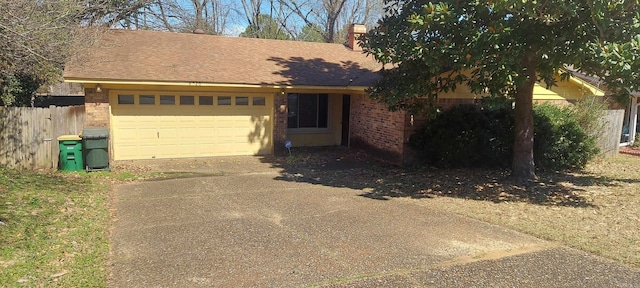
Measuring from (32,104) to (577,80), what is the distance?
18.7m

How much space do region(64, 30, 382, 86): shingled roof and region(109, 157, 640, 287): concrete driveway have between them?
472 centimetres

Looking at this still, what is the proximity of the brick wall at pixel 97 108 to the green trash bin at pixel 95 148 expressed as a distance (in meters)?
1.00

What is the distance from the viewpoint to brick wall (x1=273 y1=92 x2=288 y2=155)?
13852 mm

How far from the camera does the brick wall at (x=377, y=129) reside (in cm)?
1283

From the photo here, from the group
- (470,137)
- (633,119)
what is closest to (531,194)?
(470,137)

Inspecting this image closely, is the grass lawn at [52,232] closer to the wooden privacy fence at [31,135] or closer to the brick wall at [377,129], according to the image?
the wooden privacy fence at [31,135]

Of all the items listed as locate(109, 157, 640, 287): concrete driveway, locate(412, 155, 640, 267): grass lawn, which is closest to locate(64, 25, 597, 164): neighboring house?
locate(412, 155, 640, 267): grass lawn

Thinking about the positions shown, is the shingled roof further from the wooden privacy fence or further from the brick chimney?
the wooden privacy fence

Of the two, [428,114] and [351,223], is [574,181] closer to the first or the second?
[428,114]

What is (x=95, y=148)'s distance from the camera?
1059cm

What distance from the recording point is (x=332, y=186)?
33.1ft

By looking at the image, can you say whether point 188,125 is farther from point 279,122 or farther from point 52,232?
point 52,232

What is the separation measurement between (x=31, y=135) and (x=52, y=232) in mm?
5709

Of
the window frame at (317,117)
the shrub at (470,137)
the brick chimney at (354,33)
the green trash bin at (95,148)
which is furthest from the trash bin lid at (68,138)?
the brick chimney at (354,33)
